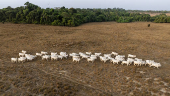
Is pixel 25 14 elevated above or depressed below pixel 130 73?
above

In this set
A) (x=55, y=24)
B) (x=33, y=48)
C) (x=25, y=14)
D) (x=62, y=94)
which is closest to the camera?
(x=62, y=94)

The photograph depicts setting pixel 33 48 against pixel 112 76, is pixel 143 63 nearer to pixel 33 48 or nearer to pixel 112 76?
pixel 112 76

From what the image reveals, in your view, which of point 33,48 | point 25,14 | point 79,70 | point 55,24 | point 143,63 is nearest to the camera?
point 79,70

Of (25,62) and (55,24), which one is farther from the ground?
(55,24)

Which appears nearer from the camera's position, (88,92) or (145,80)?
(88,92)

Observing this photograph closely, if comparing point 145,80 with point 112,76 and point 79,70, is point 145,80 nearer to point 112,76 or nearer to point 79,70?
point 112,76

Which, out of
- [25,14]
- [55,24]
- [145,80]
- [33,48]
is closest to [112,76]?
[145,80]

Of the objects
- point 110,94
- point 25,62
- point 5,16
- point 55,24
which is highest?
point 5,16

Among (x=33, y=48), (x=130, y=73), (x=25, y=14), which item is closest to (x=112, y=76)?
(x=130, y=73)

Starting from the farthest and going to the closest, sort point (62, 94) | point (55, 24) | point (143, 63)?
1. point (55, 24)
2. point (143, 63)
3. point (62, 94)
